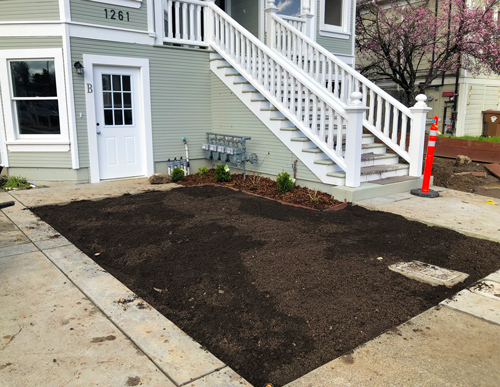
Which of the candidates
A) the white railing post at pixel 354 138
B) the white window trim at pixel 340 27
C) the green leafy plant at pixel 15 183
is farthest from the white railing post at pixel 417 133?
the green leafy plant at pixel 15 183

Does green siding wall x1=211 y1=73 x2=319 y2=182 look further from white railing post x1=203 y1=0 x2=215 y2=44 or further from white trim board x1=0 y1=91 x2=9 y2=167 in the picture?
white trim board x1=0 y1=91 x2=9 y2=167

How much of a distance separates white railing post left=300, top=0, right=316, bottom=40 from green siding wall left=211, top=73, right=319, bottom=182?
126 inches

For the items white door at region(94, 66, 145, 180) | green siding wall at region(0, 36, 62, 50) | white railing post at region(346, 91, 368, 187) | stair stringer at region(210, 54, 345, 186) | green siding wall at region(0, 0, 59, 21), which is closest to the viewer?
white railing post at region(346, 91, 368, 187)

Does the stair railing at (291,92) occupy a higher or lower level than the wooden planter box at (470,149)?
higher

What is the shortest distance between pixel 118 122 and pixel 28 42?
80.2 inches

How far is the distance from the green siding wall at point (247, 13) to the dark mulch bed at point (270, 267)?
6.19 meters

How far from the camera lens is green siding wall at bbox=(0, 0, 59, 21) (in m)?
7.45

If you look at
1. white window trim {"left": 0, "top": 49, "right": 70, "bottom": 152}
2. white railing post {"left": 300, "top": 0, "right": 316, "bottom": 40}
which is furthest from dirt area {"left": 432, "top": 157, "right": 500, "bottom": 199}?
white window trim {"left": 0, "top": 49, "right": 70, "bottom": 152}

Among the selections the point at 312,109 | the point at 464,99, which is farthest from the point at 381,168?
the point at 464,99

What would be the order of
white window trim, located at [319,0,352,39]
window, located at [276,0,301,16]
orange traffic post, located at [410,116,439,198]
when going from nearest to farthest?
orange traffic post, located at [410,116,439,198] → window, located at [276,0,301,16] → white window trim, located at [319,0,352,39]

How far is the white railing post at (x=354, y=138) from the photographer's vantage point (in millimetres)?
6473

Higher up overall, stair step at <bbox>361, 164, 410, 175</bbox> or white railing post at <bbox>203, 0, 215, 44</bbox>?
white railing post at <bbox>203, 0, 215, 44</bbox>

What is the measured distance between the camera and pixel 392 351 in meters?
2.68

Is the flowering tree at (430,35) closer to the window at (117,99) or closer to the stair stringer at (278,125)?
the stair stringer at (278,125)
